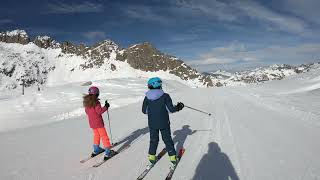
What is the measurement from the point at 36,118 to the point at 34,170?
15691 mm

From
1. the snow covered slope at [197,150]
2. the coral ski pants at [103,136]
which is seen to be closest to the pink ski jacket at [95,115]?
the coral ski pants at [103,136]

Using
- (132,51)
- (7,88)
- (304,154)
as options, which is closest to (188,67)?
(132,51)

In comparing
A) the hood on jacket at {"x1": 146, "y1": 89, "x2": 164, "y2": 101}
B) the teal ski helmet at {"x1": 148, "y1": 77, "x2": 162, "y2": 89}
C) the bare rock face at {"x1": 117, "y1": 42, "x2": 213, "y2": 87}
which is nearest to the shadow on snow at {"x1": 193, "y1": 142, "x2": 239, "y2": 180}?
the hood on jacket at {"x1": 146, "y1": 89, "x2": 164, "y2": 101}

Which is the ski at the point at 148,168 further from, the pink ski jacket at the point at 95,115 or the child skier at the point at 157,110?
the pink ski jacket at the point at 95,115

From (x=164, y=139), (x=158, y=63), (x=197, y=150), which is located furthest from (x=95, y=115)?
(x=158, y=63)

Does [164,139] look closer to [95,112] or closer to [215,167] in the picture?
[215,167]

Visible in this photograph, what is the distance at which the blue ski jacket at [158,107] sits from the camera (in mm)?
7480

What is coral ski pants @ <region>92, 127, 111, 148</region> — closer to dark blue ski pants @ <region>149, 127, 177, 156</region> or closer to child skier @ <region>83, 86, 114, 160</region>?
child skier @ <region>83, 86, 114, 160</region>

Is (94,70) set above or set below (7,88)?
above

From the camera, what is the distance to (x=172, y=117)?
53.7 feet

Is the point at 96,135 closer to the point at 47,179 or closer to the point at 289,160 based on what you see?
the point at 47,179

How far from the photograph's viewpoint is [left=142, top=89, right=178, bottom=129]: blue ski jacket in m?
7.48

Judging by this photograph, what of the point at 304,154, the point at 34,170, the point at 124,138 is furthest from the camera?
the point at 124,138

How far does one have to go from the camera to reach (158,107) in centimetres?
751
